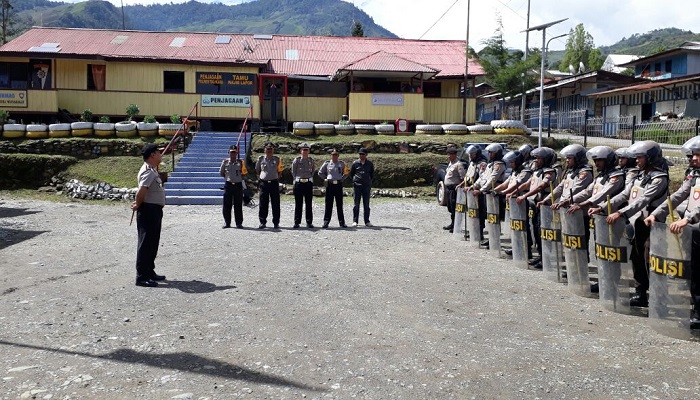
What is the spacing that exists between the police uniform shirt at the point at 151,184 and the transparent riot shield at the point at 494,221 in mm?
5345

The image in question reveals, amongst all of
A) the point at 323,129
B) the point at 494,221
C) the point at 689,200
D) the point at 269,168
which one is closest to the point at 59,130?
the point at 323,129

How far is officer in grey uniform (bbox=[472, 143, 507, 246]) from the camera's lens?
36.5 ft

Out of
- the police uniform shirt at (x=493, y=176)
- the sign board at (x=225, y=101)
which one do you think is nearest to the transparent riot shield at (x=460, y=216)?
the police uniform shirt at (x=493, y=176)

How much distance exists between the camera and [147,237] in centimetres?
835

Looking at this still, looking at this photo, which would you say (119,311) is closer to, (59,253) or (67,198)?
(59,253)

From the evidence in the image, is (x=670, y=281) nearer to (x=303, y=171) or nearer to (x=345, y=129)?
(x=303, y=171)

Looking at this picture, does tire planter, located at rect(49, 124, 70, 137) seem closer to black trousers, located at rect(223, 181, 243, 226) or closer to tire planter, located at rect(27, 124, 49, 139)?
tire planter, located at rect(27, 124, 49, 139)

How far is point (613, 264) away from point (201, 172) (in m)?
16.0

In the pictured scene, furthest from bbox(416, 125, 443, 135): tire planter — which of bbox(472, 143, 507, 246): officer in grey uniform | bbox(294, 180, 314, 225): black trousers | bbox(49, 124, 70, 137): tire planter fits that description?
bbox(472, 143, 507, 246): officer in grey uniform

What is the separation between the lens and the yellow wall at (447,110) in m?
30.2

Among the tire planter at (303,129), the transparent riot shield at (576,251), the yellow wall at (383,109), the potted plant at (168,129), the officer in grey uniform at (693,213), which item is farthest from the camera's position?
the yellow wall at (383,109)

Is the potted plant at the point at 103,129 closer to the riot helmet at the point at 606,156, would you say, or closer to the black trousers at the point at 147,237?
the black trousers at the point at 147,237

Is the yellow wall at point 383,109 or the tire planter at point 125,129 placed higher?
the yellow wall at point 383,109

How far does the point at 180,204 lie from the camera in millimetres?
18797
